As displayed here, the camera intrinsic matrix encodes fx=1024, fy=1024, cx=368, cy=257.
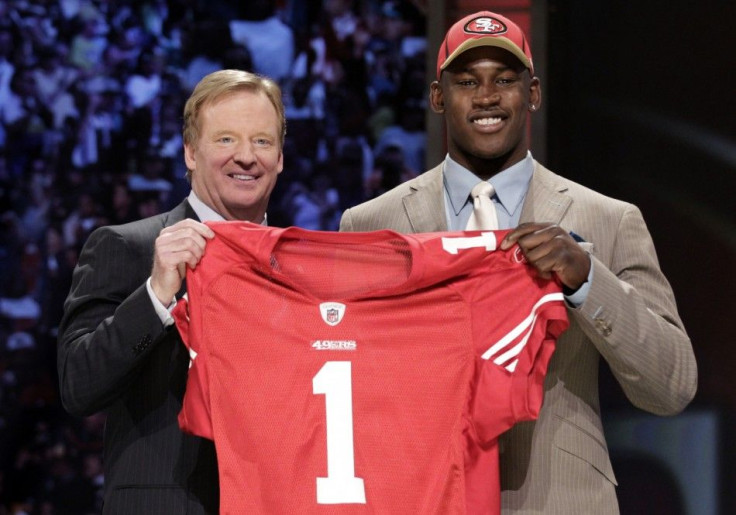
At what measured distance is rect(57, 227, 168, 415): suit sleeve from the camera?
2.02 m

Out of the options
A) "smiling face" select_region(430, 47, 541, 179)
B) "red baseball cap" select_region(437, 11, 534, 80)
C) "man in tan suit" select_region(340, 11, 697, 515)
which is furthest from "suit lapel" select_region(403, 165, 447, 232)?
"red baseball cap" select_region(437, 11, 534, 80)

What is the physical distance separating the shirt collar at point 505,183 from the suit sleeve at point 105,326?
0.69 m

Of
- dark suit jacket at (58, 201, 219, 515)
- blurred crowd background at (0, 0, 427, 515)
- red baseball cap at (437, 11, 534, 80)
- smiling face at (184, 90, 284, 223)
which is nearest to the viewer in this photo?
dark suit jacket at (58, 201, 219, 515)

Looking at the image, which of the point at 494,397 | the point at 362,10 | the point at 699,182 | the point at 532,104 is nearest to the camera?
the point at 494,397

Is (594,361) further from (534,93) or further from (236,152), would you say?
(236,152)

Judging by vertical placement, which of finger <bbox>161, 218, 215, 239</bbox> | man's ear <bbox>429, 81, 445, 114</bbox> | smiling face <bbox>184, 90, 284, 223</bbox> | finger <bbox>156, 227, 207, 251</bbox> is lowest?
finger <bbox>156, 227, 207, 251</bbox>

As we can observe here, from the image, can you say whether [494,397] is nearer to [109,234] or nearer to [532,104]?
[532,104]

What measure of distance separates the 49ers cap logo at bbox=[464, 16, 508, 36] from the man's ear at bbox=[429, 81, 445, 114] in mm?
155

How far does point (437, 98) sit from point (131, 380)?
921 mm

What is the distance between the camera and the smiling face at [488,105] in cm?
218

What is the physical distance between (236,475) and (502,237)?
689 millimetres

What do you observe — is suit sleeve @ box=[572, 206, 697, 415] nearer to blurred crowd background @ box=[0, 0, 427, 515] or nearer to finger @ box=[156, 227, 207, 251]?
finger @ box=[156, 227, 207, 251]

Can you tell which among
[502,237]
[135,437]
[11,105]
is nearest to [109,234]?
[135,437]

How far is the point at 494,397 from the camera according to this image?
6.37 ft
